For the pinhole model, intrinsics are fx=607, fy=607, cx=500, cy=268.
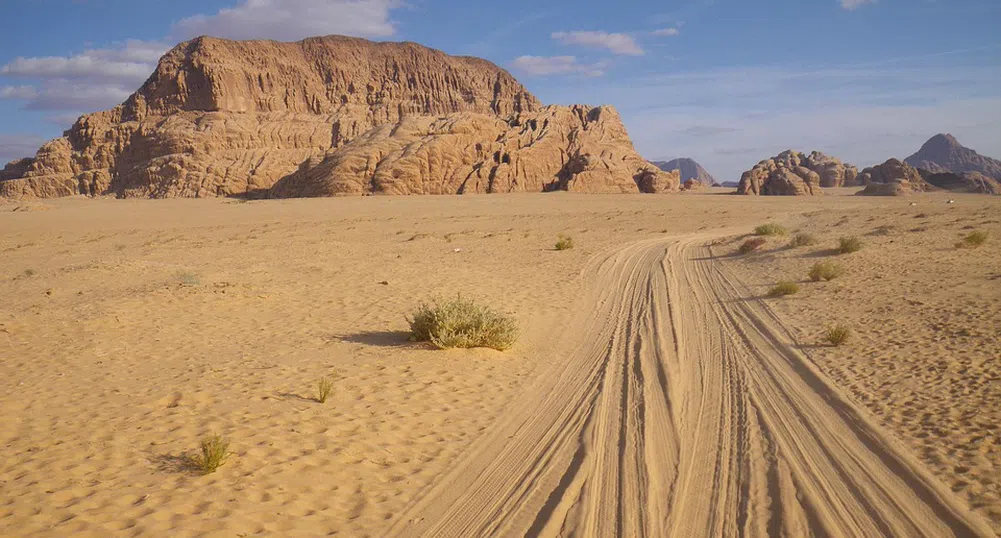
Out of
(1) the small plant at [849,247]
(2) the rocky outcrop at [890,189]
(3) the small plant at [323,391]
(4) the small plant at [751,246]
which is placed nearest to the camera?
(3) the small plant at [323,391]

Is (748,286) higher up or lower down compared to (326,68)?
lower down

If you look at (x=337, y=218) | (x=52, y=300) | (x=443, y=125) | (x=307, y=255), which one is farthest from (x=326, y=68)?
(x=52, y=300)

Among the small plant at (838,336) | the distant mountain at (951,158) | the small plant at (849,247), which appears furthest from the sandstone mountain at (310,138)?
the distant mountain at (951,158)

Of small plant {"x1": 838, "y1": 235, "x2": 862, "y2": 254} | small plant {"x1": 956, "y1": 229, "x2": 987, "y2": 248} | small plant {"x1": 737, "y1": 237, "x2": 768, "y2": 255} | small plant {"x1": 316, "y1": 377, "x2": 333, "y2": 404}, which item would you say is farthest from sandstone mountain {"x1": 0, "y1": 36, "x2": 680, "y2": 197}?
small plant {"x1": 316, "y1": 377, "x2": 333, "y2": 404}

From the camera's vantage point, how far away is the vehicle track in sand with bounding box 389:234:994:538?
4344 millimetres

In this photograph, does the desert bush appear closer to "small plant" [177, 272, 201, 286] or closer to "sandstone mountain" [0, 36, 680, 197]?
"small plant" [177, 272, 201, 286]

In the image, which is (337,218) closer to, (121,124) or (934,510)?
(934,510)

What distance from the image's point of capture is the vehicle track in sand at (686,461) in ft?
14.3

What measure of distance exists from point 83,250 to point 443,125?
37352mm

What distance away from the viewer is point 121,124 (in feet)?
253

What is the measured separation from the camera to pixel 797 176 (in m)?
62.1

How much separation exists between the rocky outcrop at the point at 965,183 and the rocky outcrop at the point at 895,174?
1.46 m

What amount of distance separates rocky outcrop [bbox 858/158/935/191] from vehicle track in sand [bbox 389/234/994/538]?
67348 millimetres

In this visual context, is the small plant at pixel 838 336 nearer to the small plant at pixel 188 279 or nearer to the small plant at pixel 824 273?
the small plant at pixel 824 273
